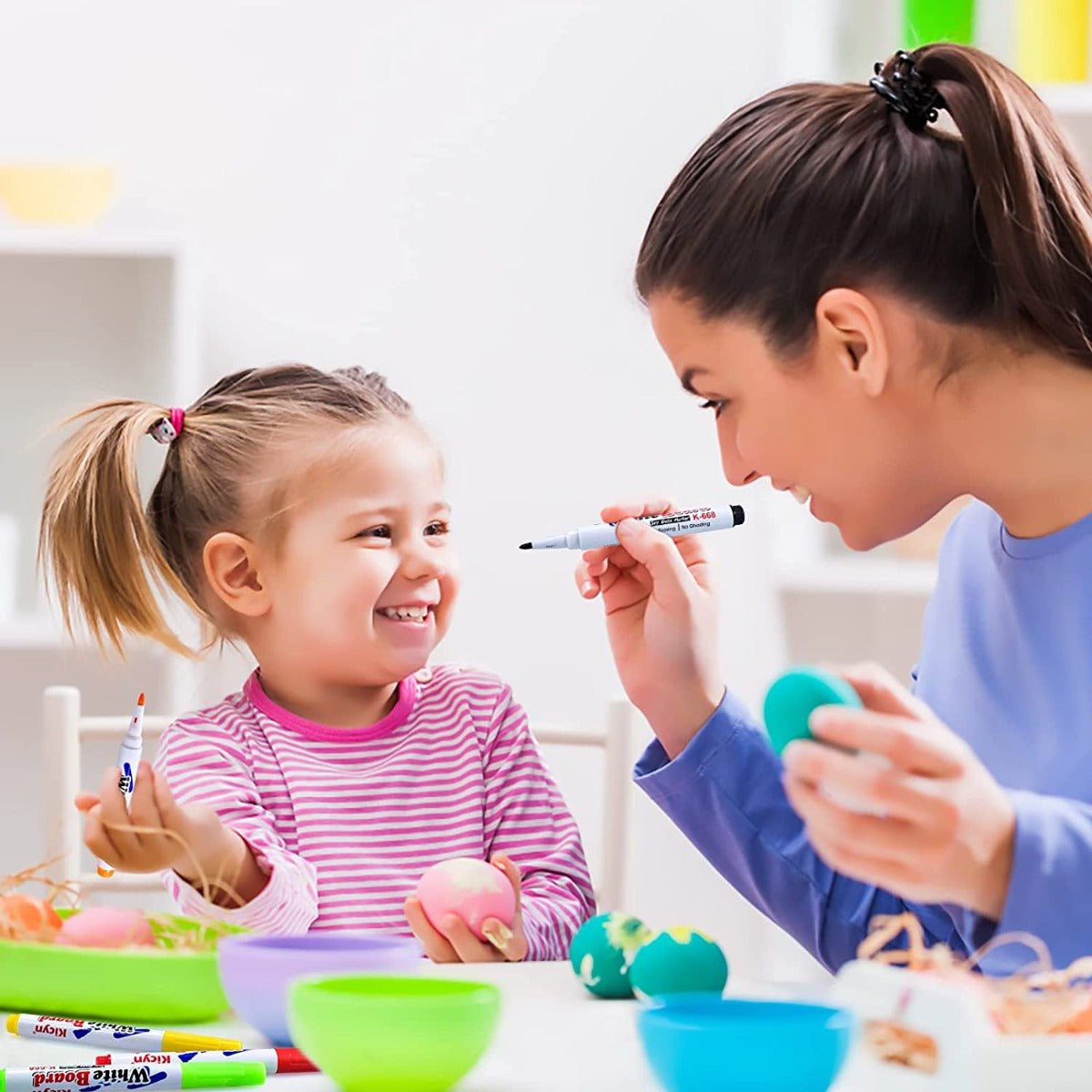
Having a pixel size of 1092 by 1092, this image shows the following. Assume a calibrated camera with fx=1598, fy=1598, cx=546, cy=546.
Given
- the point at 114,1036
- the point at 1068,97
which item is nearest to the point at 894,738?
the point at 114,1036

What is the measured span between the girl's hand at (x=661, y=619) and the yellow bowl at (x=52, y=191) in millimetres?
1077

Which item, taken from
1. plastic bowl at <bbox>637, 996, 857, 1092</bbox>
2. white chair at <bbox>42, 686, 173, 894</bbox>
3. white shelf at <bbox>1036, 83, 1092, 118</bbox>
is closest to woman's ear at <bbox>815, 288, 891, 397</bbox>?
plastic bowl at <bbox>637, 996, 857, 1092</bbox>

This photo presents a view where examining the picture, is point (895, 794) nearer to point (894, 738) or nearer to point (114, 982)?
point (894, 738)

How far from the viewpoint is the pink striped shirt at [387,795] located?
134cm

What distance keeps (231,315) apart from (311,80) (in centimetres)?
35

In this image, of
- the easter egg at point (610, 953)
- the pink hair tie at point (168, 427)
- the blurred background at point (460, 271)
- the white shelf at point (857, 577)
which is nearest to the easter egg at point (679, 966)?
the easter egg at point (610, 953)

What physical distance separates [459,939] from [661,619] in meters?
0.27

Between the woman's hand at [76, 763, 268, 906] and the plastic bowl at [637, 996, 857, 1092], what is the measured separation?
0.39m

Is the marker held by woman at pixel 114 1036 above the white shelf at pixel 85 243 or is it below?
below

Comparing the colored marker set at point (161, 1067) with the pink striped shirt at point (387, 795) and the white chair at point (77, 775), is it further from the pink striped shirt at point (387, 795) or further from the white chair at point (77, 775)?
the white chair at point (77, 775)

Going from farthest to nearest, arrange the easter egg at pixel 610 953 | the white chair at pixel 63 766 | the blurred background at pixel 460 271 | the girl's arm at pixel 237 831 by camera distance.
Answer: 1. the blurred background at pixel 460 271
2. the white chair at pixel 63 766
3. the girl's arm at pixel 237 831
4. the easter egg at pixel 610 953

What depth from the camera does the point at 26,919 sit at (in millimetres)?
915

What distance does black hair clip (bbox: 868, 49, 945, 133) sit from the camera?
1059mm

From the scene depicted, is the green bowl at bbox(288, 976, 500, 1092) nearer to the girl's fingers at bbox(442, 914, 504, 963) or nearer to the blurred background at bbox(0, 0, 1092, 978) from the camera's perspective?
the girl's fingers at bbox(442, 914, 504, 963)
